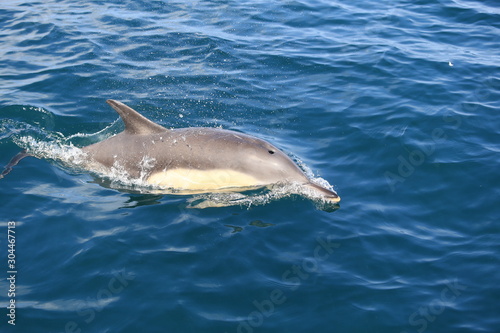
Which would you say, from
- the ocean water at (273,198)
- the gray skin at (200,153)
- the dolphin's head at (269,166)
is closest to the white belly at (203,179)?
the gray skin at (200,153)

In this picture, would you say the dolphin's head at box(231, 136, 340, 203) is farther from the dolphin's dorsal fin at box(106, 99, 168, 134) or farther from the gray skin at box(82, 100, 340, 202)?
the dolphin's dorsal fin at box(106, 99, 168, 134)

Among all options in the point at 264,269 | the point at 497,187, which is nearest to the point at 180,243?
the point at 264,269

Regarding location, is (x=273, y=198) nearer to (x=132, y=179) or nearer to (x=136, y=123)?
(x=132, y=179)

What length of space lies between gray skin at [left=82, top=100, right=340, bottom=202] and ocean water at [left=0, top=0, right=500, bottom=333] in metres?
0.50

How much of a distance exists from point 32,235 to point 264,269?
3887mm

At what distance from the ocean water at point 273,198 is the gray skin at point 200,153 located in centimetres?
50

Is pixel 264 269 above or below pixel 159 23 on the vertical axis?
below

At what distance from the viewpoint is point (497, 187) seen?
35.0 feet


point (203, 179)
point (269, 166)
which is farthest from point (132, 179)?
point (269, 166)

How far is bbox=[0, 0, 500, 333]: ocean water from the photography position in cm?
770

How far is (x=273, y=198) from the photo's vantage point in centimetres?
1002

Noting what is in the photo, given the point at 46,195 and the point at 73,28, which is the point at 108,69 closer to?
the point at 73,28

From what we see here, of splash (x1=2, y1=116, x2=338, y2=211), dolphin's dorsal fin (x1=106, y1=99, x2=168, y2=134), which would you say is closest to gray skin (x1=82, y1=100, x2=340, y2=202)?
dolphin's dorsal fin (x1=106, y1=99, x2=168, y2=134)

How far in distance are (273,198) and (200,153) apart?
5.17 ft
